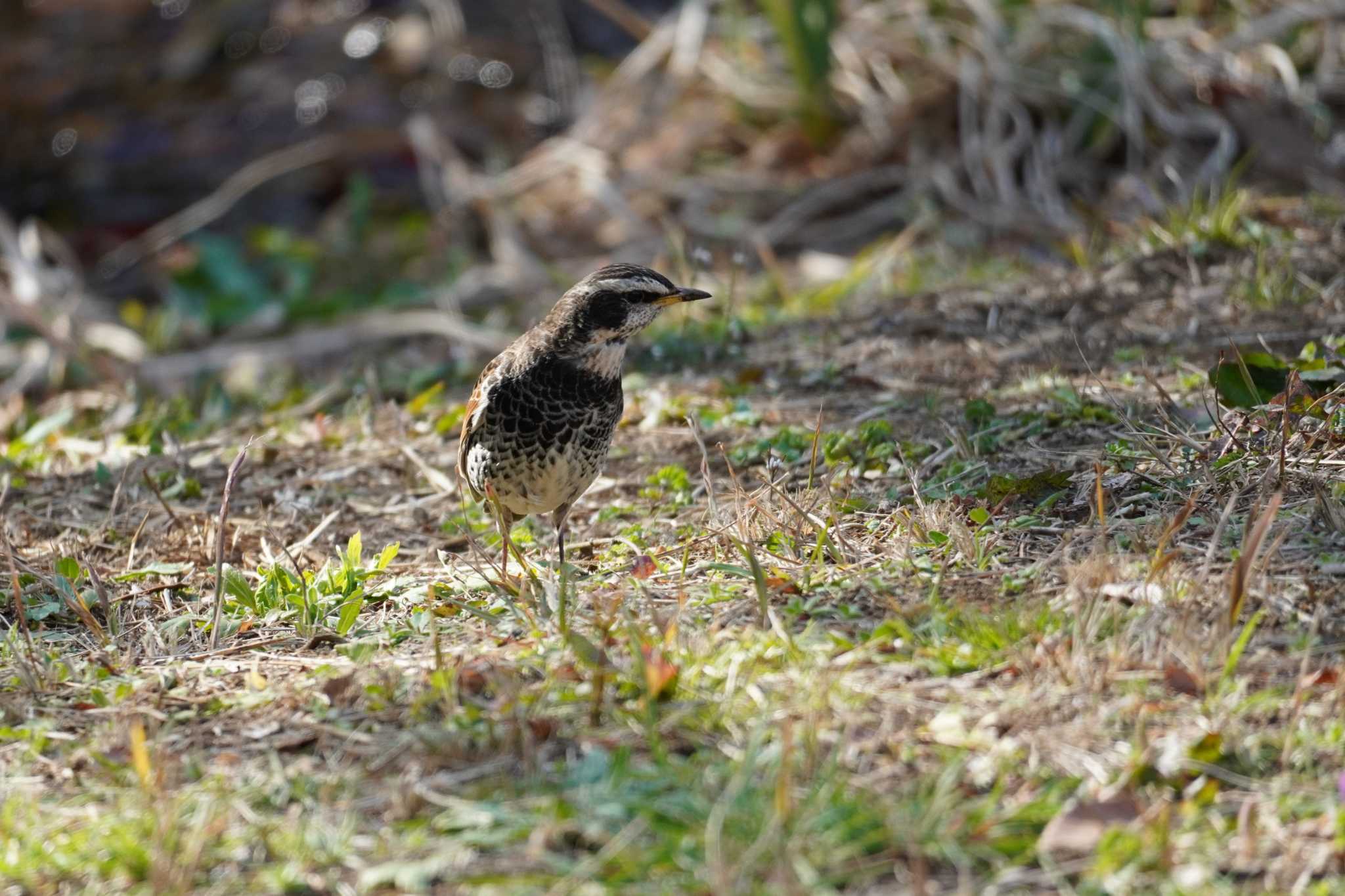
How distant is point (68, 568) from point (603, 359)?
1883 millimetres

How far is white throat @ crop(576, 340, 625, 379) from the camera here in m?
4.70

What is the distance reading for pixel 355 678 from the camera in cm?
353

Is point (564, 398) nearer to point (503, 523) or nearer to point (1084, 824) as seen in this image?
point (503, 523)

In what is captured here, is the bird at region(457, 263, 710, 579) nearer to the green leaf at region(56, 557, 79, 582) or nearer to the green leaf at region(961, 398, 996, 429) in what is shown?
the green leaf at region(961, 398, 996, 429)

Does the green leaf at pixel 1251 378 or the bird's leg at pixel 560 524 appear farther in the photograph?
the bird's leg at pixel 560 524

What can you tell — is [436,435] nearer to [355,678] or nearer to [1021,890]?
[355,678]

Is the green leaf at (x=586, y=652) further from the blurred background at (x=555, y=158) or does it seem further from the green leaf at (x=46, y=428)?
the green leaf at (x=46, y=428)

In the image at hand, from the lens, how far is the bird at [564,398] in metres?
4.62

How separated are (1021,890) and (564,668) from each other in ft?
3.99

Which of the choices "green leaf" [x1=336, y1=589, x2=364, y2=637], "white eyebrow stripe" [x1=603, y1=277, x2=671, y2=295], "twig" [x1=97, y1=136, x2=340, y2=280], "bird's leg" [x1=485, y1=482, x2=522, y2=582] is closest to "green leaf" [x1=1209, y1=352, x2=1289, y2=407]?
"white eyebrow stripe" [x1=603, y1=277, x2=671, y2=295]

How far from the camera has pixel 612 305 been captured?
4691 mm

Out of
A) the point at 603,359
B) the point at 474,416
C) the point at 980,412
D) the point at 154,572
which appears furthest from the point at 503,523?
the point at 980,412

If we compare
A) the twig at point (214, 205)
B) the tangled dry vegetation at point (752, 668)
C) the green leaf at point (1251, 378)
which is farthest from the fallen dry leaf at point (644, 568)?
the twig at point (214, 205)

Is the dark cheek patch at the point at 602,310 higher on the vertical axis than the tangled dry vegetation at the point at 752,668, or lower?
higher
